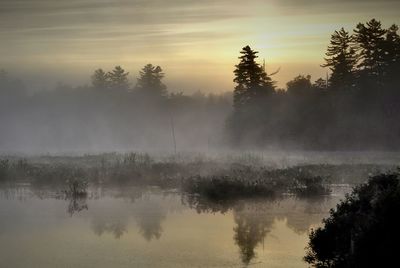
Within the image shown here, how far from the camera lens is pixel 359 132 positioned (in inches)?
2468

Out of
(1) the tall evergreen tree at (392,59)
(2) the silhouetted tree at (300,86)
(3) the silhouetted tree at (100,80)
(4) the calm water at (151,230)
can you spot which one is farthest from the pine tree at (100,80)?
(4) the calm water at (151,230)

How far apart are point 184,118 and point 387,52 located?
4021 cm

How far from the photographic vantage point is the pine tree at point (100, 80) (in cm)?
11869

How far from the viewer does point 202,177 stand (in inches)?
1404

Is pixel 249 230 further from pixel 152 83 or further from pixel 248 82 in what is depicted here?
pixel 152 83

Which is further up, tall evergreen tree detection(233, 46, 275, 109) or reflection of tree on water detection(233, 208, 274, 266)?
tall evergreen tree detection(233, 46, 275, 109)

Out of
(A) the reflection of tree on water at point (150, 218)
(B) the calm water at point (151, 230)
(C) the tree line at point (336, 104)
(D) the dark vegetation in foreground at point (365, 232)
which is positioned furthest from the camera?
(C) the tree line at point (336, 104)

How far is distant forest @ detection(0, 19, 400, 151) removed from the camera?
213ft

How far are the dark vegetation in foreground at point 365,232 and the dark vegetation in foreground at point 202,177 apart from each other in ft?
42.2

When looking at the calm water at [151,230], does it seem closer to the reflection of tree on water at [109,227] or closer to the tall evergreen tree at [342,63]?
the reflection of tree on water at [109,227]

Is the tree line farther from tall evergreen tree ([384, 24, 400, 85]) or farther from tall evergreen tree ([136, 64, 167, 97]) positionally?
tall evergreen tree ([136, 64, 167, 97])

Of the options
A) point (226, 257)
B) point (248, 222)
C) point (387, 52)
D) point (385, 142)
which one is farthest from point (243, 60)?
point (226, 257)

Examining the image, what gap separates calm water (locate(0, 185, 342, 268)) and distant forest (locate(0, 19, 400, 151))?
109ft

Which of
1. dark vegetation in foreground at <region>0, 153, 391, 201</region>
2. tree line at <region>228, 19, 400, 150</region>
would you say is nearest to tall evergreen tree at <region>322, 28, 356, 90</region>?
tree line at <region>228, 19, 400, 150</region>
